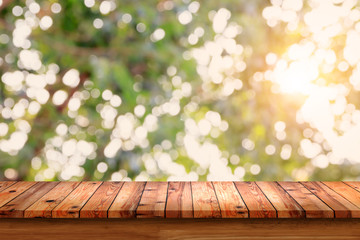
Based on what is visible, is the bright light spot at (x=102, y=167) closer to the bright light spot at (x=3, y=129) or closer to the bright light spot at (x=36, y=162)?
the bright light spot at (x=36, y=162)

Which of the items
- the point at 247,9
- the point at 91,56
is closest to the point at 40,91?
the point at 91,56

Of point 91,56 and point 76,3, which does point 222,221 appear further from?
point 76,3

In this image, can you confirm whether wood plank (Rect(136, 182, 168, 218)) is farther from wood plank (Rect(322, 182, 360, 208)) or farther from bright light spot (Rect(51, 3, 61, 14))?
bright light spot (Rect(51, 3, 61, 14))

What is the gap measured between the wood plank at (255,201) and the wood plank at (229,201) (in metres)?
0.02

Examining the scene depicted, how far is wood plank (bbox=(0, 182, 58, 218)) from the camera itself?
5.05 feet

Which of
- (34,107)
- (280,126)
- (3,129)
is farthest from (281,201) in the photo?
(3,129)

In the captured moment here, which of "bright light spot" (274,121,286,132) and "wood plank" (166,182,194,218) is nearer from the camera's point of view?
"wood plank" (166,182,194,218)

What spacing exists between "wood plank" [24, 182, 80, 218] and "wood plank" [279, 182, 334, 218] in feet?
2.44

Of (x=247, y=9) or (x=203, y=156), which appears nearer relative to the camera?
(x=247, y=9)

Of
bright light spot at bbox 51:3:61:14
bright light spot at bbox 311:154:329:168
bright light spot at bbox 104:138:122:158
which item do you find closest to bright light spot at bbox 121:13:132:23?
bright light spot at bbox 51:3:61:14

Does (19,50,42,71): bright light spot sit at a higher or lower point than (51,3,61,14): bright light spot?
lower

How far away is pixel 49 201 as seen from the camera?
5.48 feet

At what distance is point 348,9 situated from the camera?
8.82 feet

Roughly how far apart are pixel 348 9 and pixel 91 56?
130cm
